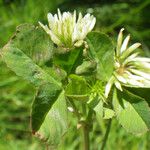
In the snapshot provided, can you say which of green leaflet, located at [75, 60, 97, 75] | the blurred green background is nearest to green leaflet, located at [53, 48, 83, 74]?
green leaflet, located at [75, 60, 97, 75]

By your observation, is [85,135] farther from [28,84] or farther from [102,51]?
[28,84]

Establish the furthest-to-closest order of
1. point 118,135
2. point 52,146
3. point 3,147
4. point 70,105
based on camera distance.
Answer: point 118,135 < point 3,147 < point 70,105 < point 52,146

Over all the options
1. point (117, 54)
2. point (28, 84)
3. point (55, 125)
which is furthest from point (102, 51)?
point (28, 84)

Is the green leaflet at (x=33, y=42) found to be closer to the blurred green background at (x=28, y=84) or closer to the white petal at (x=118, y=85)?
the white petal at (x=118, y=85)

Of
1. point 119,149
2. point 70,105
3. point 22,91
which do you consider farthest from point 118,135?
point 70,105

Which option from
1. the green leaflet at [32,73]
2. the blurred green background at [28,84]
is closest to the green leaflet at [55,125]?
the green leaflet at [32,73]

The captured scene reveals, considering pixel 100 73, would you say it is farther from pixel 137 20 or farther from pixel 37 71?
pixel 137 20
